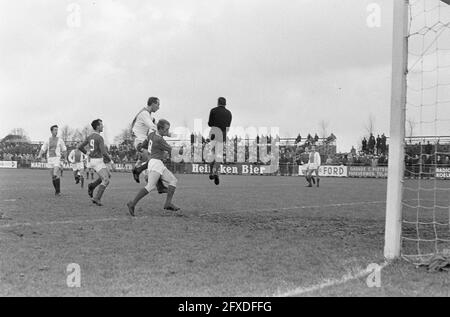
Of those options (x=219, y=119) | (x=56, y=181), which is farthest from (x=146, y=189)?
(x=56, y=181)

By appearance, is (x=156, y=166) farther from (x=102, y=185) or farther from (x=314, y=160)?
(x=314, y=160)

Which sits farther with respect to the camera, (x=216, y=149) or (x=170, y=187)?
(x=216, y=149)

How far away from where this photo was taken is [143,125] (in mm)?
11992

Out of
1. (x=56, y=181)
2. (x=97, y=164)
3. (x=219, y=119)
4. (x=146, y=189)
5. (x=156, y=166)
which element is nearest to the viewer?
(x=146, y=189)

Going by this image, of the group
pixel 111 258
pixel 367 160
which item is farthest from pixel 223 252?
pixel 367 160

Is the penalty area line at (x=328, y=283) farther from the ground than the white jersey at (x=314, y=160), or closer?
closer

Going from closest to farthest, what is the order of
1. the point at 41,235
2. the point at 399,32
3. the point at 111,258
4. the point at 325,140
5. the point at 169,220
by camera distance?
the point at 111,258 → the point at 399,32 → the point at 41,235 → the point at 169,220 → the point at 325,140

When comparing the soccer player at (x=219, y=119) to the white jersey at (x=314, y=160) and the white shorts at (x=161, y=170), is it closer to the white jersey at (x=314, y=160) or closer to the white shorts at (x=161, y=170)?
the white shorts at (x=161, y=170)

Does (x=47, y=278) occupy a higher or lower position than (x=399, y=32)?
Answer: lower

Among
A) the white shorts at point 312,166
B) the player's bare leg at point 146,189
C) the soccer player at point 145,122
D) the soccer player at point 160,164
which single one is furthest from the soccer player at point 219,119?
the white shorts at point 312,166

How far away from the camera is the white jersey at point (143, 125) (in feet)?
37.9

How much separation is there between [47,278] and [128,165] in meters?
47.9
